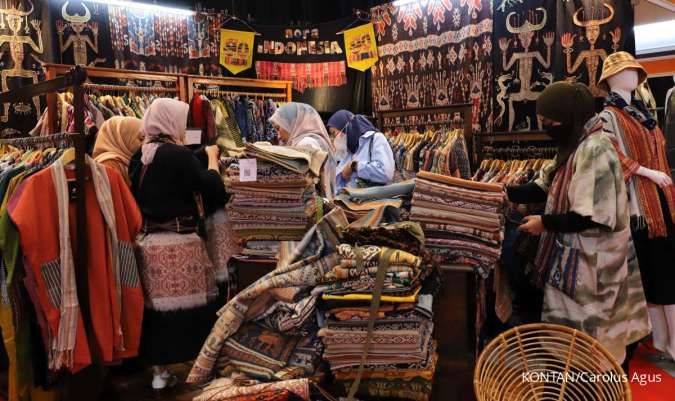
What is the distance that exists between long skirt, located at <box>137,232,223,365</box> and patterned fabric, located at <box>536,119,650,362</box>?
1.78 m

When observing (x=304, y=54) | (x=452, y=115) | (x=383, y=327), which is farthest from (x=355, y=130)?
(x=304, y=54)

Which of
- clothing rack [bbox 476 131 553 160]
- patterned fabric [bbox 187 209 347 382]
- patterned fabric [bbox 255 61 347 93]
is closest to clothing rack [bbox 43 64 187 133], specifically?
patterned fabric [bbox 255 61 347 93]

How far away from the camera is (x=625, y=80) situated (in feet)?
8.87

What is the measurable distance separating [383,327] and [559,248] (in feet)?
3.49

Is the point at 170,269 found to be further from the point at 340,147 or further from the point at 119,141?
the point at 340,147

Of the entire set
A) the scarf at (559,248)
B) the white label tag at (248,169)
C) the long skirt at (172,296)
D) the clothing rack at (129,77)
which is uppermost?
the clothing rack at (129,77)

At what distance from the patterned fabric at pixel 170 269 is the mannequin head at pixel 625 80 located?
2360 millimetres

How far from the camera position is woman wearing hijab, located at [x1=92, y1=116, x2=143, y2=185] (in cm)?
301

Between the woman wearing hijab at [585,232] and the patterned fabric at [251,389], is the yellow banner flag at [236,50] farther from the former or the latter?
the patterned fabric at [251,389]

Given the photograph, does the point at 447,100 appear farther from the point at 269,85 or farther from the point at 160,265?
the point at 160,265

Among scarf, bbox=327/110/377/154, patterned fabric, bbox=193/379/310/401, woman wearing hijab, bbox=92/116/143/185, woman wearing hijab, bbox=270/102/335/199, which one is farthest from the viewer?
scarf, bbox=327/110/377/154

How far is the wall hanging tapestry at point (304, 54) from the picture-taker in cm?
621

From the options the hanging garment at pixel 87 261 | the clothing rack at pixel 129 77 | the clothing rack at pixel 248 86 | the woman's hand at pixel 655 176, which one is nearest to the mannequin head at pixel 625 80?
the woman's hand at pixel 655 176

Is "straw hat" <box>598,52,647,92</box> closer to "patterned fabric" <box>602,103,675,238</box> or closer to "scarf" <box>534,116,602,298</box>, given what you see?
"patterned fabric" <box>602,103,675,238</box>
